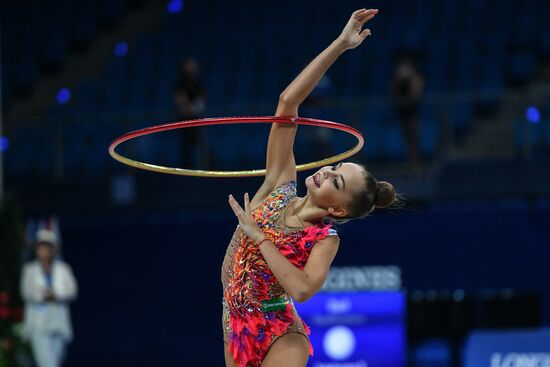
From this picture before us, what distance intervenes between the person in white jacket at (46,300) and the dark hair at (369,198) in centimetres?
623

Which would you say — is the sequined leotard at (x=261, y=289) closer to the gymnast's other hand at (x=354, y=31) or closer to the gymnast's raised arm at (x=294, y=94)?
the gymnast's raised arm at (x=294, y=94)

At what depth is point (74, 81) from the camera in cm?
1602

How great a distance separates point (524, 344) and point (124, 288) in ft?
17.5

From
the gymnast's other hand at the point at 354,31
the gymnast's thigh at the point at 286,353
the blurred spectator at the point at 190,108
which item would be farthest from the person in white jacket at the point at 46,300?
the gymnast's other hand at the point at 354,31

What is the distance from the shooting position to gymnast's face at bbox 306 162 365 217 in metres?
4.94

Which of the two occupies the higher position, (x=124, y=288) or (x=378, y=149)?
(x=378, y=149)

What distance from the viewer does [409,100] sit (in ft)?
38.6

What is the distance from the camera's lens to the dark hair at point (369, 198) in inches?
196

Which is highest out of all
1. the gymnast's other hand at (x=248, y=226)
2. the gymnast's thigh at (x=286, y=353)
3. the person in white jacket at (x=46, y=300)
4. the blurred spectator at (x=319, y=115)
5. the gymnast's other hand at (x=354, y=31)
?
the blurred spectator at (x=319, y=115)

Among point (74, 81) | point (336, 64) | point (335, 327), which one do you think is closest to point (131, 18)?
point (74, 81)

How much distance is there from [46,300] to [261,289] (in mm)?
6148

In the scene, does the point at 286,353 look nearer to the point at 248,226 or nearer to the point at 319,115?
the point at 248,226

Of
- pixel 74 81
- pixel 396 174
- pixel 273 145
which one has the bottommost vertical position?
pixel 273 145

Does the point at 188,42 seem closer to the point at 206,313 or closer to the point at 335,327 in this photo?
the point at 206,313
